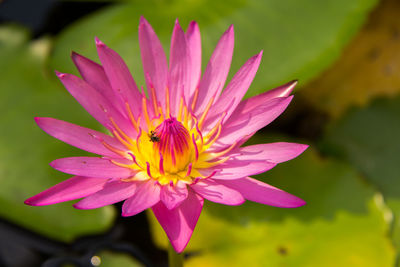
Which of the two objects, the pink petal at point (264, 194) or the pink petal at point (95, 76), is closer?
the pink petal at point (264, 194)

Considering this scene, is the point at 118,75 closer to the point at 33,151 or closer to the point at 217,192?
the point at 217,192

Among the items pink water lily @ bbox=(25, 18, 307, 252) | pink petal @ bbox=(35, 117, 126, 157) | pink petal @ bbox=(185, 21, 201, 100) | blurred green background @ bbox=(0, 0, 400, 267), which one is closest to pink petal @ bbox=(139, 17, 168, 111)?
pink water lily @ bbox=(25, 18, 307, 252)

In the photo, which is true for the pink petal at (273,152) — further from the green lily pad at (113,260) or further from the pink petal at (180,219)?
the green lily pad at (113,260)

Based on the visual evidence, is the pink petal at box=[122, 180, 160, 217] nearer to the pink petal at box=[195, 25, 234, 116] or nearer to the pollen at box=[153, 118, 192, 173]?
the pollen at box=[153, 118, 192, 173]

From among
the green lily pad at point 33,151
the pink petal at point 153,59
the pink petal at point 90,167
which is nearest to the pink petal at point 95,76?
the pink petal at point 153,59

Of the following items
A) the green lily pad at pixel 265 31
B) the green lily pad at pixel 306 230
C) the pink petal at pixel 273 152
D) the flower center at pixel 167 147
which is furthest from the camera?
the green lily pad at pixel 265 31

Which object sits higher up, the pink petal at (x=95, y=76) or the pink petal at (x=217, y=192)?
the pink petal at (x=95, y=76)
